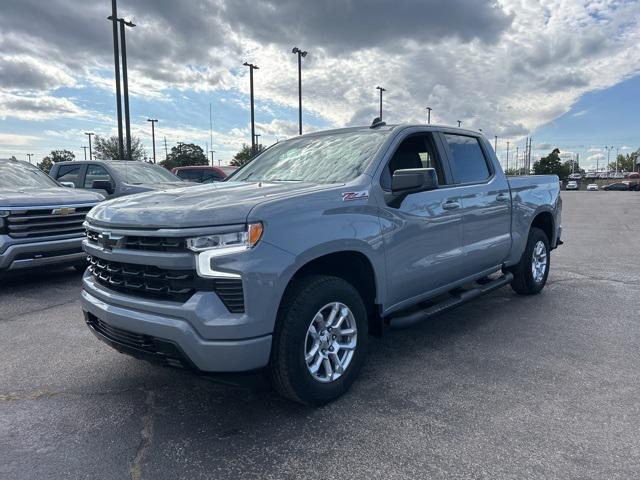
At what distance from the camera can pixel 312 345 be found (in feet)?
10.1

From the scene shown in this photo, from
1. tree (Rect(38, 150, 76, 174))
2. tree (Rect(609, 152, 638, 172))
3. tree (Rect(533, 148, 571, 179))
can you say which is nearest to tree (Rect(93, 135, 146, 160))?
tree (Rect(38, 150, 76, 174))

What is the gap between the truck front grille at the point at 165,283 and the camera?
2.69 meters

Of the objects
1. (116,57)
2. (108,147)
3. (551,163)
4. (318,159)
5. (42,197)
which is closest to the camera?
(318,159)

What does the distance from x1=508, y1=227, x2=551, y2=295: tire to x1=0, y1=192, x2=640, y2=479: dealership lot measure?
86cm

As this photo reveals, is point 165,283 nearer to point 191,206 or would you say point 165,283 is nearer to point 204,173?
point 191,206

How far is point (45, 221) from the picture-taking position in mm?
6352

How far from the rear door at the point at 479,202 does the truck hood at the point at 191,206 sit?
1667 millimetres

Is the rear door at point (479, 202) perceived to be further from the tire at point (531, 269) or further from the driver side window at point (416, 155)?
the tire at point (531, 269)

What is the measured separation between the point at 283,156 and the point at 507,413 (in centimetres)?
274

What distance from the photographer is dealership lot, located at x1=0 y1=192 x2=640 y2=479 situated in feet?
8.45

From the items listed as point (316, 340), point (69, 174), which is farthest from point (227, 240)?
point (69, 174)

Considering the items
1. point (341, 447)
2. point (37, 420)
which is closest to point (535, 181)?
point (341, 447)

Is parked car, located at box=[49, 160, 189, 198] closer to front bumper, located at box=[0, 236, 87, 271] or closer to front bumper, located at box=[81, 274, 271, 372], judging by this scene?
front bumper, located at box=[0, 236, 87, 271]

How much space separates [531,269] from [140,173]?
7813mm
